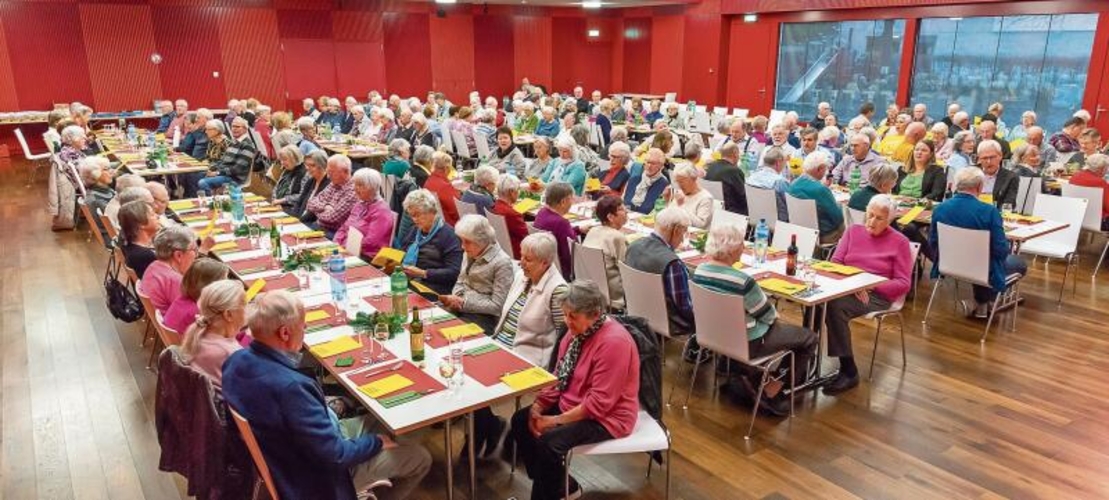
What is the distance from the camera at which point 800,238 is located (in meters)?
5.47

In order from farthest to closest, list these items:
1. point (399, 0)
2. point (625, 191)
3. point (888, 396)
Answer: point (399, 0), point (625, 191), point (888, 396)

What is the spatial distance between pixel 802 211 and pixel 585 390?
4.24 metres

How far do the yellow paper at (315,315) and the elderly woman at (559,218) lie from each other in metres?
1.92

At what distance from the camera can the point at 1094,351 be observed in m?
5.62

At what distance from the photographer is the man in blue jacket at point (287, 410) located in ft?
8.78

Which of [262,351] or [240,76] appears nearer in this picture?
[262,351]

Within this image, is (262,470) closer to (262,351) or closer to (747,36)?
(262,351)

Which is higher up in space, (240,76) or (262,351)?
(240,76)

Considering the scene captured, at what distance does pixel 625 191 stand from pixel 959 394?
3.75 metres

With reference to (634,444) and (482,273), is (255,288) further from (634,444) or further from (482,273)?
(634,444)

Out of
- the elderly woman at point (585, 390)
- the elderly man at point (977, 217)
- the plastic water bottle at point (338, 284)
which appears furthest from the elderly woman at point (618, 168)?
the elderly woman at point (585, 390)

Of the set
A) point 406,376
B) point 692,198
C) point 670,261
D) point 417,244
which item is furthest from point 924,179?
point 406,376

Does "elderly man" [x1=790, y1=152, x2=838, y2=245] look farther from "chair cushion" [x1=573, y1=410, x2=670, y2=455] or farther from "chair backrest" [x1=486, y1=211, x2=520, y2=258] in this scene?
"chair cushion" [x1=573, y1=410, x2=670, y2=455]

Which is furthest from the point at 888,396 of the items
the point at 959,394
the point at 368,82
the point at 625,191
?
the point at 368,82
